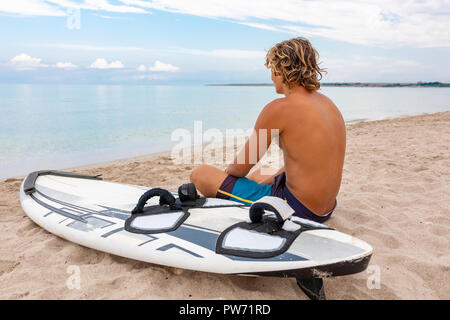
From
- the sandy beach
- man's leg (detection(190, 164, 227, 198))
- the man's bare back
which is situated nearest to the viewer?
the sandy beach

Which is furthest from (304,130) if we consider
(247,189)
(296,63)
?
(247,189)

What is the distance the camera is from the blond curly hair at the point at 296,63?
6.84 ft

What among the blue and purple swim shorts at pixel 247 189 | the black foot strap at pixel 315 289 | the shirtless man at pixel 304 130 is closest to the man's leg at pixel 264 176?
the blue and purple swim shorts at pixel 247 189

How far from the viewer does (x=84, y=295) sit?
69.5 inches

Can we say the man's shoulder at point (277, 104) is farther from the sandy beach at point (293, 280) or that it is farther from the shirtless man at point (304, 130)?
the sandy beach at point (293, 280)

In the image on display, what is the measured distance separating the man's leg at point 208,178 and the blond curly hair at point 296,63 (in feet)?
2.87

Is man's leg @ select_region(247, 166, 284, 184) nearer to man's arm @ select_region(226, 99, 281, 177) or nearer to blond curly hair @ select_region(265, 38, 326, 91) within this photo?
man's arm @ select_region(226, 99, 281, 177)

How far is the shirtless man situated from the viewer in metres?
2.02

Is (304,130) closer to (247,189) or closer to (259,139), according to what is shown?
(259,139)

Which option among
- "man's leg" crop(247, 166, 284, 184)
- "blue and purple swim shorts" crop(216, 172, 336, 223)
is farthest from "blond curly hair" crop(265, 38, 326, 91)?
"man's leg" crop(247, 166, 284, 184)

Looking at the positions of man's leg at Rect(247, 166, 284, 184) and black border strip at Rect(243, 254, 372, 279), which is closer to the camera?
black border strip at Rect(243, 254, 372, 279)

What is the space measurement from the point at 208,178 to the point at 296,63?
1086 mm

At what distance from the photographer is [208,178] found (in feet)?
8.51

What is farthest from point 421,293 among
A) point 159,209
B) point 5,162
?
point 5,162
